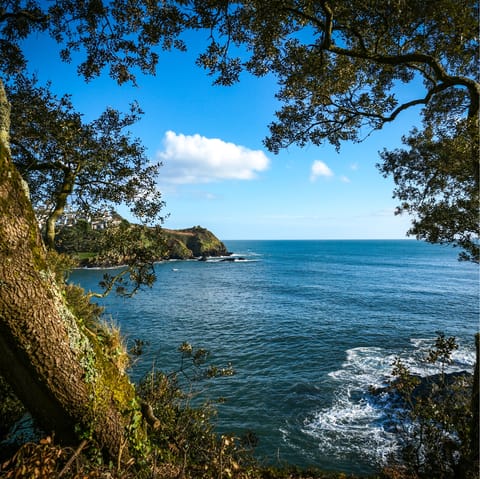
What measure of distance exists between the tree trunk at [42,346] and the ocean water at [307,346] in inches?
172

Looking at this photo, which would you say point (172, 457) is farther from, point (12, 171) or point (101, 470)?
point (12, 171)

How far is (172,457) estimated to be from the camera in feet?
21.1

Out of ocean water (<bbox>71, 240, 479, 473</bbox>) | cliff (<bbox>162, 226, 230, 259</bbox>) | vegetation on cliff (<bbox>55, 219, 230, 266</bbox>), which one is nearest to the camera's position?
vegetation on cliff (<bbox>55, 219, 230, 266</bbox>)

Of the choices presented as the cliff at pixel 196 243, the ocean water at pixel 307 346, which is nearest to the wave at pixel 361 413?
the ocean water at pixel 307 346

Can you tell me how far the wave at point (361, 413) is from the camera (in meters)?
12.6

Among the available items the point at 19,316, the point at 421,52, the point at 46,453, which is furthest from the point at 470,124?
the point at 46,453

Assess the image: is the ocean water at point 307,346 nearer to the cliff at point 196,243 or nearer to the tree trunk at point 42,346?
the tree trunk at point 42,346

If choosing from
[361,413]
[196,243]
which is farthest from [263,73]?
[196,243]

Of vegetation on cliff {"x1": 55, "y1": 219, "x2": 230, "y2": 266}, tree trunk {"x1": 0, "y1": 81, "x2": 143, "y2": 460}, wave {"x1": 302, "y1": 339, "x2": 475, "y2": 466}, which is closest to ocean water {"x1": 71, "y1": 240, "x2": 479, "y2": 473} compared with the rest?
wave {"x1": 302, "y1": 339, "x2": 475, "y2": 466}

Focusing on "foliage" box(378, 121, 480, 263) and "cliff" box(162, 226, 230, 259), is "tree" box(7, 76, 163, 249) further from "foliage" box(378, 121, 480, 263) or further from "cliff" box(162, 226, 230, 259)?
"cliff" box(162, 226, 230, 259)

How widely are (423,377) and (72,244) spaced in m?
19.8

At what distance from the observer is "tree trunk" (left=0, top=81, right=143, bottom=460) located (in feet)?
12.5

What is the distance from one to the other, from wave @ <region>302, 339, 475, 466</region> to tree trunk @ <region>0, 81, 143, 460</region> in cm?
671

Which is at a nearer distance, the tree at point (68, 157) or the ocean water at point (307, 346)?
the tree at point (68, 157)
